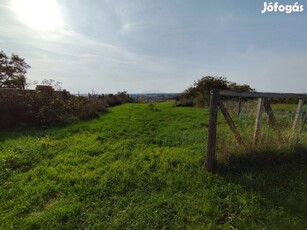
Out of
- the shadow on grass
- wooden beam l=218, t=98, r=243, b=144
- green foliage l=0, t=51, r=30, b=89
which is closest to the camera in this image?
the shadow on grass

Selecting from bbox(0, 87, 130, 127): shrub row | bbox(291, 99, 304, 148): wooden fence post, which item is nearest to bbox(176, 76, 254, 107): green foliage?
bbox(0, 87, 130, 127): shrub row

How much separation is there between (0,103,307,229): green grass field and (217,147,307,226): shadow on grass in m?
0.02

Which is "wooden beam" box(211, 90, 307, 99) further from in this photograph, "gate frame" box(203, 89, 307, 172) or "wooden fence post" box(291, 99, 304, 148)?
"wooden fence post" box(291, 99, 304, 148)

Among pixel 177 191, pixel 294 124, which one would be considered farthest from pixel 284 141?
pixel 177 191

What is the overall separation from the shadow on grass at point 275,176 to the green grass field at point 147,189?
0.05 feet

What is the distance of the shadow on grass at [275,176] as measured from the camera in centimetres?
348

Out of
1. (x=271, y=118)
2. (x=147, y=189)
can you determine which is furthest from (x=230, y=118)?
(x=147, y=189)

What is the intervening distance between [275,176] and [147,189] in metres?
2.65

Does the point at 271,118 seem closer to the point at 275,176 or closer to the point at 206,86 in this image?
the point at 275,176

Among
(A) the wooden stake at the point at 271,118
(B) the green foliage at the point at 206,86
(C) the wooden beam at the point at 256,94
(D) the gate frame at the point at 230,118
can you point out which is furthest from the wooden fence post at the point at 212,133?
(B) the green foliage at the point at 206,86

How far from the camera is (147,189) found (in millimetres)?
3930

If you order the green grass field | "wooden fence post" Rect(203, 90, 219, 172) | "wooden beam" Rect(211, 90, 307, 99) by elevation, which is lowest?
the green grass field

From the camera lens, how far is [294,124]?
5.44m

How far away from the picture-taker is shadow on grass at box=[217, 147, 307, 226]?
348 centimetres
